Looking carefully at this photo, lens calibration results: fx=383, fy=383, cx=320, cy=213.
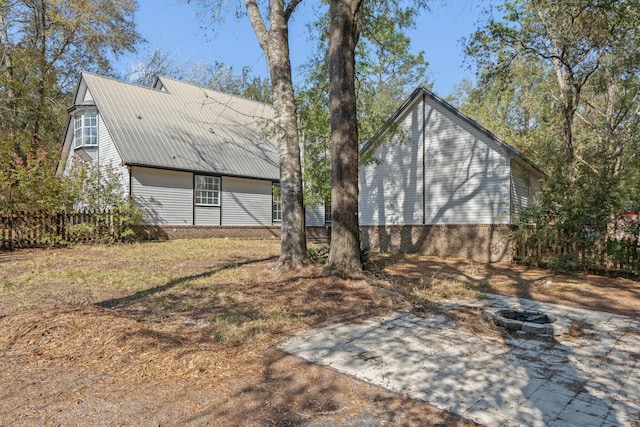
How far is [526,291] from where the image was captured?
301 inches

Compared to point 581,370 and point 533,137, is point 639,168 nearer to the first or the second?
point 533,137

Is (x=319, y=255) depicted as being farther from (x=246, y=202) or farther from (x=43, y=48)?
(x=43, y=48)

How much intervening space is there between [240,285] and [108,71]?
75.4 ft

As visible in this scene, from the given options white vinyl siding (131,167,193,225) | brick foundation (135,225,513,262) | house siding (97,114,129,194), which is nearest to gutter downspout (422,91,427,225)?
brick foundation (135,225,513,262)

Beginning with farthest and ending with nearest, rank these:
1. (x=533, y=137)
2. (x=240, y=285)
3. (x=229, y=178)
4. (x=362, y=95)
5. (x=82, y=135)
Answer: (x=533, y=137) < (x=229, y=178) < (x=82, y=135) < (x=362, y=95) < (x=240, y=285)

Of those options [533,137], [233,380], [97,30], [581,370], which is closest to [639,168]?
[533,137]

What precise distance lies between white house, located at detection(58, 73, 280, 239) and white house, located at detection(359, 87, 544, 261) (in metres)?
4.92

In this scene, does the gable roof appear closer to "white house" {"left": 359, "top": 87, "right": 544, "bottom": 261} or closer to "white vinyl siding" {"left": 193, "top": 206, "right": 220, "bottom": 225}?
"white house" {"left": 359, "top": 87, "right": 544, "bottom": 261}

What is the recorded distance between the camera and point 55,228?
12.9 meters

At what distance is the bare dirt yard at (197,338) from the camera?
8.95 ft

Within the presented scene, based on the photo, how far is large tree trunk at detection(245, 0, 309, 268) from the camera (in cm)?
761

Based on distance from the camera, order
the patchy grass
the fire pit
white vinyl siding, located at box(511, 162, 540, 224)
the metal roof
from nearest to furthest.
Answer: the patchy grass
the fire pit
white vinyl siding, located at box(511, 162, 540, 224)
the metal roof

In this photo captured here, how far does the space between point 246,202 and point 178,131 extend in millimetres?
4813

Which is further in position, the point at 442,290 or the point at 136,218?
the point at 136,218
